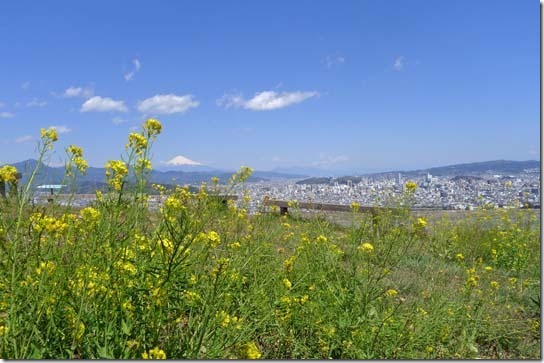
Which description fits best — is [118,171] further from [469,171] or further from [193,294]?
[469,171]

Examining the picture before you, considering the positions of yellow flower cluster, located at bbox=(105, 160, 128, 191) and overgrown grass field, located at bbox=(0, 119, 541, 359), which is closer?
overgrown grass field, located at bbox=(0, 119, 541, 359)

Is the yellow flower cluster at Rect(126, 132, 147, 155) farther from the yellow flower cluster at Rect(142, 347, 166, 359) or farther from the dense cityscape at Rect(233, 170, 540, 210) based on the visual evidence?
the dense cityscape at Rect(233, 170, 540, 210)

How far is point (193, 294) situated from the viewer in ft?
5.84

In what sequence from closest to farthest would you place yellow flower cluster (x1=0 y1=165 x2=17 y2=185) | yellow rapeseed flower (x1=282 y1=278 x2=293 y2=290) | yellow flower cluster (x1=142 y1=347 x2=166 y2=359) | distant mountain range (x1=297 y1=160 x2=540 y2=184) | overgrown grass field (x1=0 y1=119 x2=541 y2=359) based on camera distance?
yellow flower cluster (x1=142 y1=347 x2=166 y2=359) < overgrown grass field (x1=0 y1=119 x2=541 y2=359) < yellow flower cluster (x1=0 y1=165 x2=17 y2=185) < yellow rapeseed flower (x1=282 y1=278 x2=293 y2=290) < distant mountain range (x1=297 y1=160 x2=540 y2=184)

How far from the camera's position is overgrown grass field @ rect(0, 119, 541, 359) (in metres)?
1.55

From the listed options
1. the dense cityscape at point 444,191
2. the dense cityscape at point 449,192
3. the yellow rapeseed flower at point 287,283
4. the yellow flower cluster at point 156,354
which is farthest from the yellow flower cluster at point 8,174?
the dense cityscape at point 449,192

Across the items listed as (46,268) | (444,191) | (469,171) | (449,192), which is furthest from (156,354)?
(469,171)

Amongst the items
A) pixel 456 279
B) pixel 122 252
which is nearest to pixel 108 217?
pixel 122 252

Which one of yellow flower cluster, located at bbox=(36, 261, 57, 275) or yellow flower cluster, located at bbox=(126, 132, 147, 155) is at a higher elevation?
yellow flower cluster, located at bbox=(126, 132, 147, 155)

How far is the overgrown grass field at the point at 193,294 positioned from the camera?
155cm

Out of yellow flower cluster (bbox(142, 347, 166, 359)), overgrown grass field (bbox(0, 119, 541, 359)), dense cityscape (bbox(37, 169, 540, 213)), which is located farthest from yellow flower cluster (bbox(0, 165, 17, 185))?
dense cityscape (bbox(37, 169, 540, 213))

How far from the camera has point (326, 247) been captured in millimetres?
3119

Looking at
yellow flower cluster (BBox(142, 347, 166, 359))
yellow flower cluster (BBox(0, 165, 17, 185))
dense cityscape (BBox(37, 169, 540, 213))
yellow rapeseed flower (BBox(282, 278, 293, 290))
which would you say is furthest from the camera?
dense cityscape (BBox(37, 169, 540, 213))

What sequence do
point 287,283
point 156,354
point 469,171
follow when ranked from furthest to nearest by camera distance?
point 469,171 < point 287,283 < point 156,354
